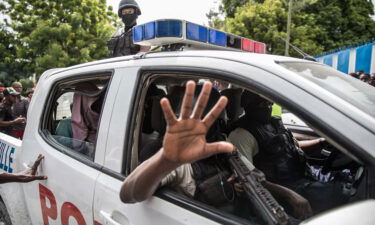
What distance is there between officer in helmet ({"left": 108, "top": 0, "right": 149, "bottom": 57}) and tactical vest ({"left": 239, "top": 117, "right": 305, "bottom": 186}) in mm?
1428

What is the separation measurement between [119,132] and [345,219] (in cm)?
99

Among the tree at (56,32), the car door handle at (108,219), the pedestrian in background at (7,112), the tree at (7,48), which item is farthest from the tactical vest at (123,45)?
the tree at (7,48)

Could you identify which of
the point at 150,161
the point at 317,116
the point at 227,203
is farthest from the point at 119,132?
the point at 317,116

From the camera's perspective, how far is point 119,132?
1445mm

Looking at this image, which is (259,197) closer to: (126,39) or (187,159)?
(187,159)

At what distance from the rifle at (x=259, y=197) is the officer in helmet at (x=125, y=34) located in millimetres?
1873

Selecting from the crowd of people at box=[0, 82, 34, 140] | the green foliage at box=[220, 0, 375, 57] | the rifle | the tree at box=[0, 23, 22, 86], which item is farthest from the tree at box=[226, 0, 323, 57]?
the rifle

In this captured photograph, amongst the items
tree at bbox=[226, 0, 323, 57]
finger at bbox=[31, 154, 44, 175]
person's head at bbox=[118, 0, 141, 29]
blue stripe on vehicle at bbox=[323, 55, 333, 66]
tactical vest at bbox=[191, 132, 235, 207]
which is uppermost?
tree at bbox=[226, 0, 323, 57]

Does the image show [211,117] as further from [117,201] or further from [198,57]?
[117,201]

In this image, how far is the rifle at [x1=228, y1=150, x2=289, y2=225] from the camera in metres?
1.05

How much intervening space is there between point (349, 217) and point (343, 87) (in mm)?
629

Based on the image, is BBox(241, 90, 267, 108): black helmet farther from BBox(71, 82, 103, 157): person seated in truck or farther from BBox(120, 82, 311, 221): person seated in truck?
BBox(71, 82, 103, 157): person seated in truck

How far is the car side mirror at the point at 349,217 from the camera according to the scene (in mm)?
822

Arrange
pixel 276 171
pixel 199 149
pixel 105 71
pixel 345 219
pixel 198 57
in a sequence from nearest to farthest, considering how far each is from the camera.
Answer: pixel 345 219 < pixel 199 149 < pixel 198 57 < pixel 105 71 < pixel 276 171
